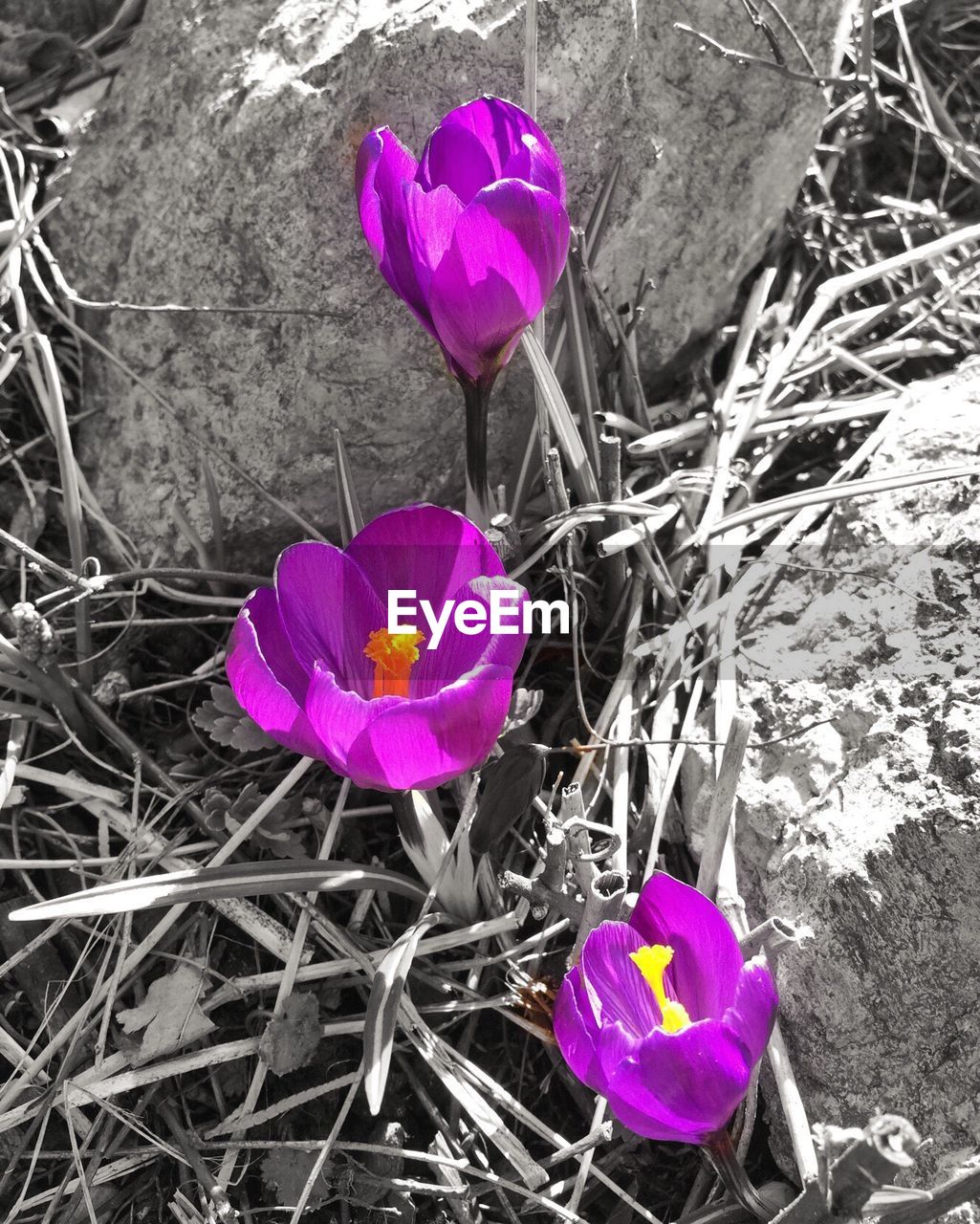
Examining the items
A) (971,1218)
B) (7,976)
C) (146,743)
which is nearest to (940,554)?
(971,1218)

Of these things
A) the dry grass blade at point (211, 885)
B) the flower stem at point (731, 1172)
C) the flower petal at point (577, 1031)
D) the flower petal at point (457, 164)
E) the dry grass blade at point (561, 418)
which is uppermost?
the flower petal at point (457, 164)

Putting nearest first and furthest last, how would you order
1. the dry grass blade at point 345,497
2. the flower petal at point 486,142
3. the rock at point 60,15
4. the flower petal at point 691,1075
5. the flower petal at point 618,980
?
the flower petal at point 691,1075, the flower petal at point 618,980, the flower petal at point 486,142, the dry grass blade at point 345,497, the rock at point 60,15

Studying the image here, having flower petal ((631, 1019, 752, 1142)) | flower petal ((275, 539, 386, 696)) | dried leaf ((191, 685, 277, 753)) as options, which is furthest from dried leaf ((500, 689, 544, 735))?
flower petal ((631, 1019, 752, 1142))

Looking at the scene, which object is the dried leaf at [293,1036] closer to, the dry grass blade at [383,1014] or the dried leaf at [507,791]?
the dry grass blade at [383,1014]

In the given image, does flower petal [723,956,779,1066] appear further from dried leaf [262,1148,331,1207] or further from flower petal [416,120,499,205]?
flower petal [416,120,499,205]

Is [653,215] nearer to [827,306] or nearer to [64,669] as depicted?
[827,306]

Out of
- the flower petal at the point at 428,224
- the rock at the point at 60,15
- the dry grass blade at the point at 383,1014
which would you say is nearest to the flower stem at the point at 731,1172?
the dry grass blade at the point at 383,1014
